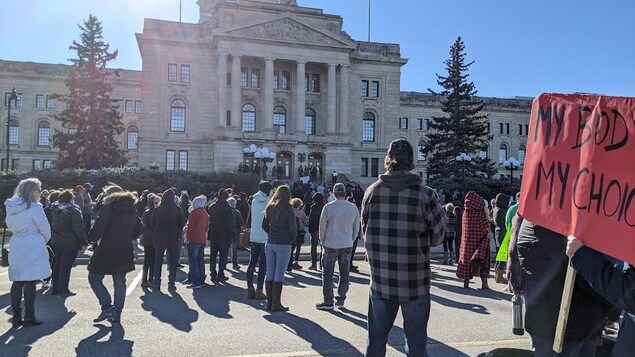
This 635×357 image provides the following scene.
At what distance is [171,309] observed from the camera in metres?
8.17

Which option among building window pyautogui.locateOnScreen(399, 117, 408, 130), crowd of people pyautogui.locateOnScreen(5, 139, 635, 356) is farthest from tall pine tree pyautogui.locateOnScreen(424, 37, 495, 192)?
crowd of people pyautogui.locateOnScreen(5, 139, 635, 356)

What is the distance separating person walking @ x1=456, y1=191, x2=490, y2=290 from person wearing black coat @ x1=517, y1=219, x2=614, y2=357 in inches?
264

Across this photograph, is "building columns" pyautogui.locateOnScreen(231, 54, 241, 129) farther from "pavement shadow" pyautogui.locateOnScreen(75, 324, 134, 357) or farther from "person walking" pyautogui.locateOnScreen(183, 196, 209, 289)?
"pavement shadow" pyautogui.locateOnScreen(75, 324, 134, 357)

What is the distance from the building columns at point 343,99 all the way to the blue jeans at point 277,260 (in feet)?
161

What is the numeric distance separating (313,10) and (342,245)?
5631cm

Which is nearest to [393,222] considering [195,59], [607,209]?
[607,209]

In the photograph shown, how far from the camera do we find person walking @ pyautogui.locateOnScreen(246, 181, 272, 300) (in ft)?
29.8

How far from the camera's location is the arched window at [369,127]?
202 feet

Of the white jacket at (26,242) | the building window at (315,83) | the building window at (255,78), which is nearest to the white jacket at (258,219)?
the white jacket at (26,242)

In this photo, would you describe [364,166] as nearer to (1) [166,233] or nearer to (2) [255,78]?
(2) [255,78]

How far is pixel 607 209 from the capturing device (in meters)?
2.87

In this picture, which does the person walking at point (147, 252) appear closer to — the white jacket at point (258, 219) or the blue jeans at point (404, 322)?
the white jacket at point (258, 219)

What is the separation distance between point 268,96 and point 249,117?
3487mm

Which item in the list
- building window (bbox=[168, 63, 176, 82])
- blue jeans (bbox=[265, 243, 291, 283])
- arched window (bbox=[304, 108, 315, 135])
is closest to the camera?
blue jeans (bbox=[265, 243, 291, 283])
